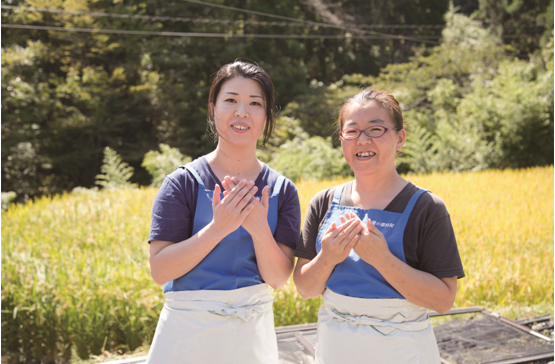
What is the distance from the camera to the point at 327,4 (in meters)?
21.5

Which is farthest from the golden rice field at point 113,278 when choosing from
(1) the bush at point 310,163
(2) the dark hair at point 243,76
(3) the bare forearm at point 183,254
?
(1) the bush at point 310,163

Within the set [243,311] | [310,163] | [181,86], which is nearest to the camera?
[243,311]

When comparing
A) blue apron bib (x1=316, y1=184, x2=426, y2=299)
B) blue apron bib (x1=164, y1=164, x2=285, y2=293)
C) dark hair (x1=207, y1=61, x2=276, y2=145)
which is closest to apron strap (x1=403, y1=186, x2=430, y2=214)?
blue apron bib (x1=316, y1=184, x2=426, y2=299)

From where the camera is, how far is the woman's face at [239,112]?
5.65 feet

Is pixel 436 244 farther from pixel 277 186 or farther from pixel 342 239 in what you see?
pixel 277 186

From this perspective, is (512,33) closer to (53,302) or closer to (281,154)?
(281,154)

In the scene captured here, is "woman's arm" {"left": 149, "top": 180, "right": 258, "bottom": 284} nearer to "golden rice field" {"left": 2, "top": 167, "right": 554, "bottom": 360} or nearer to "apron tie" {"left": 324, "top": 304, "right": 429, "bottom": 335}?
"apron tie" {"left": 324, "top": 304, "right": 429, "bottom": 335}

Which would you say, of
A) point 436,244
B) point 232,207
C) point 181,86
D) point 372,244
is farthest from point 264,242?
point 181,86

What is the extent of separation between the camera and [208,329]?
1634mm

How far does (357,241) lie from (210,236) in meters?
0.51

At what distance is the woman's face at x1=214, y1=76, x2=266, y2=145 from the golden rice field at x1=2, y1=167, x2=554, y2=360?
2548 millimetres

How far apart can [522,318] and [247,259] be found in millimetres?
3277

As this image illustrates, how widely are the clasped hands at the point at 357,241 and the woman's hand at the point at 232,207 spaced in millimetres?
303

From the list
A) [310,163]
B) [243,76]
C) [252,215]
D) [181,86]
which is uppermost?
[181,86]
